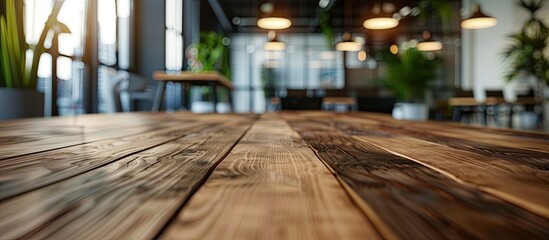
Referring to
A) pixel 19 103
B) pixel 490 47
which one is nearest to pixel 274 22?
pixel 19 103

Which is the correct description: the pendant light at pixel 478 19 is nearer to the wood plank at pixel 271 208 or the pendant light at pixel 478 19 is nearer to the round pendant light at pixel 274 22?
the round pendant light at pixel 274 22

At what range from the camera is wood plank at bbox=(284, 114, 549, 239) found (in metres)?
0.32

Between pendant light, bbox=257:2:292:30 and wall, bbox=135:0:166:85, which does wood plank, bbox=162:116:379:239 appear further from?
wall, bbox=135:0:166:85

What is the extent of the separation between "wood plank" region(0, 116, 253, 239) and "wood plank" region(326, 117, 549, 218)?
1.02 feet

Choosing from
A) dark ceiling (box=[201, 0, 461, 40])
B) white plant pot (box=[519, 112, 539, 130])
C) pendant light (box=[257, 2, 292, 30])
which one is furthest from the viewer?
dark ceiling (box=[201, 0, 461, 40])

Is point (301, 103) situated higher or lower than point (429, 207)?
higher

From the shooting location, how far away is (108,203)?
409mm

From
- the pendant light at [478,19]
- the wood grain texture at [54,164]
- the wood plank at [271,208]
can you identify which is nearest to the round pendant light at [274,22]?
the pendant light at [478,19]

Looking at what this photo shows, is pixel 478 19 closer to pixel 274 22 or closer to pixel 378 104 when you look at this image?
pixel 378 104

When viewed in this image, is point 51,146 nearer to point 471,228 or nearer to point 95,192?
point 95,192

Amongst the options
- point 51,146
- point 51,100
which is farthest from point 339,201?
point 51,100

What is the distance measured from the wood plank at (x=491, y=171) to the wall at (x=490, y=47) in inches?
389

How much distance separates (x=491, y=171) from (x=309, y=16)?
42.6 feet

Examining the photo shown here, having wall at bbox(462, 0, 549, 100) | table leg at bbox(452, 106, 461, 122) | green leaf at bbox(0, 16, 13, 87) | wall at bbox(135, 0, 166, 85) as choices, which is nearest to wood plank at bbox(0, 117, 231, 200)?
green leaf at bbox(0, 16, 13, 87)
